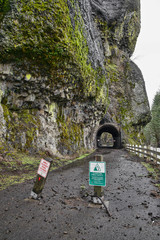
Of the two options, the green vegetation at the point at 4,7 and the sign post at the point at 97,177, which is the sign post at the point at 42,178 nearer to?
the sign post at the point at 97,177

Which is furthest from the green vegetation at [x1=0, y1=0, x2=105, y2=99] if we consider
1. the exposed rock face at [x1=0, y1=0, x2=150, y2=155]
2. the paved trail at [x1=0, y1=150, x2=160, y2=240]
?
the paved trail at [x1=0, y1=150, x2=160, y2=240]

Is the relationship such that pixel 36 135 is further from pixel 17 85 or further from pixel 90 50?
pixel 90 50

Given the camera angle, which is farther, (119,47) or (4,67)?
(119,47)

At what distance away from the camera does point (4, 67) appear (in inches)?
448

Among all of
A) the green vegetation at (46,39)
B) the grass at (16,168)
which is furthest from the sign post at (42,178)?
the green vegetation at (46,39)

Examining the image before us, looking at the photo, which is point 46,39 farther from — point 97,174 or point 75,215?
point 75,215

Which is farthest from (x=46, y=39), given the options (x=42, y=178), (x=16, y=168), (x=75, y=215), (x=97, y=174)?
(x=75, y=215)

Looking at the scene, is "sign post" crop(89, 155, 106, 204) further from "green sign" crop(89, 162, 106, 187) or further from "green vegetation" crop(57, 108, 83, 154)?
"green vegetation" crop(57, 108, 83, 154)

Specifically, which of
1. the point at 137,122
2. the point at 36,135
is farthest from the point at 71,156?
the point at 137,122

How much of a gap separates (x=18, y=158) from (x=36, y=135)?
9.66ft

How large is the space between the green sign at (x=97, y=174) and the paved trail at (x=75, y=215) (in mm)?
679

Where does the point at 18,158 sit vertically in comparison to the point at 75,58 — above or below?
below

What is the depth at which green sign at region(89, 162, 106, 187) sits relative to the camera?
489 cm

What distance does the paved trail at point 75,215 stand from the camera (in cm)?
346
